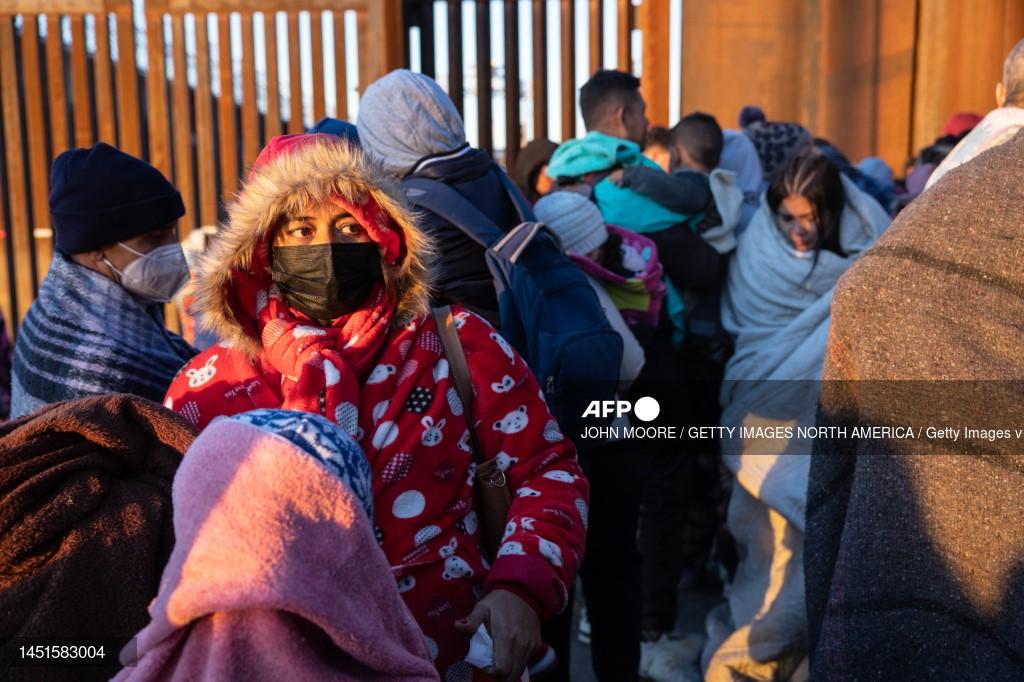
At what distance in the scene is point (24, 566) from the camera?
1.60 metres

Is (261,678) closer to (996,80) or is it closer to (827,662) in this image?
(827,662)

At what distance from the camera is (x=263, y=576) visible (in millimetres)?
1284

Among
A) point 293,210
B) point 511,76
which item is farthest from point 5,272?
point 293,210

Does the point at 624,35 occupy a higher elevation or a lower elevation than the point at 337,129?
higher

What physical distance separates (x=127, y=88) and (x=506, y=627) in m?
5.64

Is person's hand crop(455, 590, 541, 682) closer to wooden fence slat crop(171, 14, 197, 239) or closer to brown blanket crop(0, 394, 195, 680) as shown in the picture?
brown blanket crop(0, 394, 195, 680)

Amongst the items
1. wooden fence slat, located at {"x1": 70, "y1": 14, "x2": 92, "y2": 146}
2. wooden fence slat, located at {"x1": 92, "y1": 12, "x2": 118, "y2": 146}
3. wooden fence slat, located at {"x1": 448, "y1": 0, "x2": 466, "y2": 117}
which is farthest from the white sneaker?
wooden fence slat, located at {"x1": 70, "y1": 14, "x2": 92, "y2": 146}

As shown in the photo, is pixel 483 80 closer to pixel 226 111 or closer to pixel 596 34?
pixel 596 34

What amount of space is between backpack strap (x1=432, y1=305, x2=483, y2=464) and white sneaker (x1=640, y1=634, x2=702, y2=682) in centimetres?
230

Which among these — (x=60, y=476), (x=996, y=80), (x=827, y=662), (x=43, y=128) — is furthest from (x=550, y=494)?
(x=996, y=80)

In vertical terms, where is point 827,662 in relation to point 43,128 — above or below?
below

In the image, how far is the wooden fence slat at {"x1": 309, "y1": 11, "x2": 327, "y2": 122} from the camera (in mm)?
6285

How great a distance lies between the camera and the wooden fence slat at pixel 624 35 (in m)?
6.18

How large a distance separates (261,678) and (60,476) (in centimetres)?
57
